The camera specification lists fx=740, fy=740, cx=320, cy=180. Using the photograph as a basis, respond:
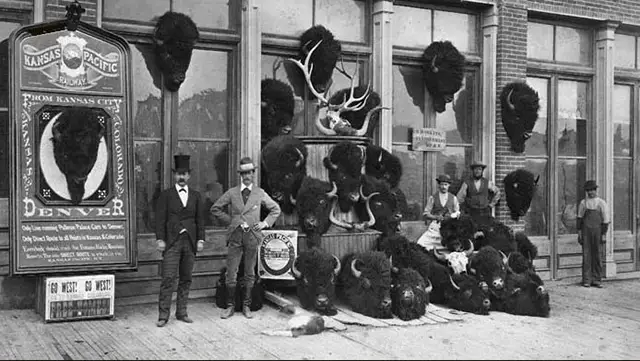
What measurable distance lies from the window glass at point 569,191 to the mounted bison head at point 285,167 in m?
5.63

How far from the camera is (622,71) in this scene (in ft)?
46.0

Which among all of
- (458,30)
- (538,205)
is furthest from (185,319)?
(538,205)

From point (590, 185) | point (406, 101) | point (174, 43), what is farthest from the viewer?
point (590, 185)

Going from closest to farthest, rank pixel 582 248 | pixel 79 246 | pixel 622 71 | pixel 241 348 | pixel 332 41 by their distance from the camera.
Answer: pixel 241 348 → pixel 79 246 → pixel 332 41 → pixel 582 248 → pixel 622 71

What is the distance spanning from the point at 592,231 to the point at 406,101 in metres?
3.83

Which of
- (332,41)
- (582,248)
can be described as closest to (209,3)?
(332,41)

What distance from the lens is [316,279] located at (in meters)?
8.88

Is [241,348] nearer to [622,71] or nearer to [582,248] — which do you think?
[582,248]

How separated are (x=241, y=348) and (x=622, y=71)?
1004cm

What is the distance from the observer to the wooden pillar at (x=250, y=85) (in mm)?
10289

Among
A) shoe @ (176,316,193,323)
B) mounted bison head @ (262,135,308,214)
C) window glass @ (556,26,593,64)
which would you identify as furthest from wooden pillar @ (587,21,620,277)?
shoe @ (176,316,193,323)

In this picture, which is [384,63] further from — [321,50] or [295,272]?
[295,272]

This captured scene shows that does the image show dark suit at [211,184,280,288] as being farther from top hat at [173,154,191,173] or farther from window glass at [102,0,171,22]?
window glass at [102,0,171,22]

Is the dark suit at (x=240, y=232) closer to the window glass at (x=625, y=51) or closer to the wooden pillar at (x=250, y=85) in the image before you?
the wooden pillar at (x=250, y=85)
